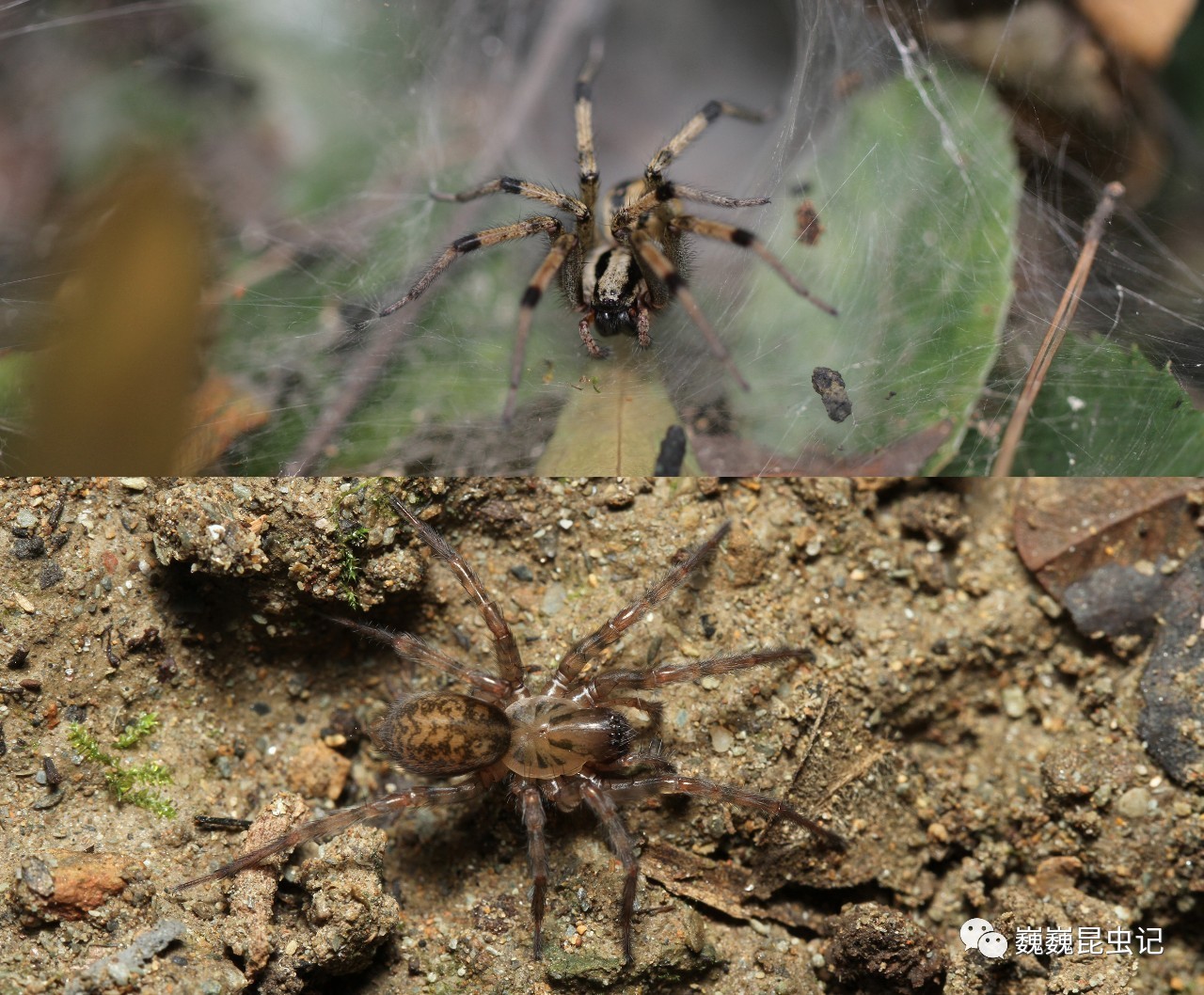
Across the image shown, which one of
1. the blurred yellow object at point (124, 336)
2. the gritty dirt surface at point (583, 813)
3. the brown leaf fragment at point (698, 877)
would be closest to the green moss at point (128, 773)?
the gritty dirt surface at point (583, 813)

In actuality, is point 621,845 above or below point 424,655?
below

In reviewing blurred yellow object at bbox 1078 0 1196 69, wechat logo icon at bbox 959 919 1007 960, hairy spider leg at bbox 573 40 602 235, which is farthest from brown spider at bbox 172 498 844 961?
blurred yellow object at bbox 1078 0 1196 69

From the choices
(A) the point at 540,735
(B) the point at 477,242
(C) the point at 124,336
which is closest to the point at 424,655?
(A) the point at 540,735

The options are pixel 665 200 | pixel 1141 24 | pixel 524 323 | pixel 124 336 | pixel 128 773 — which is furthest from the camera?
pixel 1141 24

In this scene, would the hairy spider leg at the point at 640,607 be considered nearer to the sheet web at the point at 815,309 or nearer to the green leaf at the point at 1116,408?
the sheet web at the point at 815,309

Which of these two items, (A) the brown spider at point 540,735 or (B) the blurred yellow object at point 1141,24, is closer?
(A) the brown spider at point 540,735

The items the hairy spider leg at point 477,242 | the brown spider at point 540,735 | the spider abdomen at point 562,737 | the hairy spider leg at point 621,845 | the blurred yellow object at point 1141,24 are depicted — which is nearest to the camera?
the hairy spider leg at point 621,845

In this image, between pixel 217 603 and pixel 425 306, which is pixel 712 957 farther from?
pixel 425 306

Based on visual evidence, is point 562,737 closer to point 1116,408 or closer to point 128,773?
point 128,773
